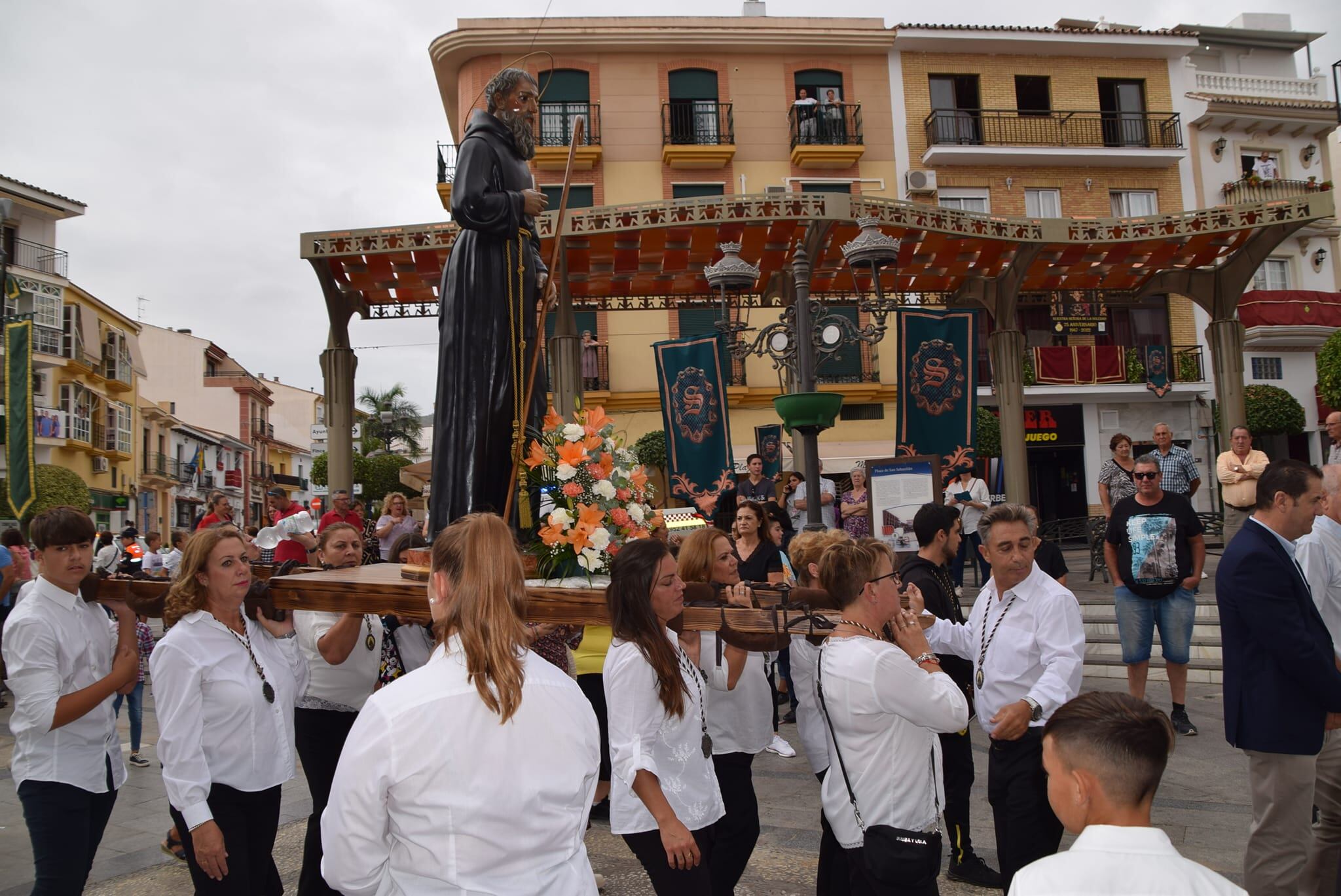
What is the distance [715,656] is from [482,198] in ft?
8.40

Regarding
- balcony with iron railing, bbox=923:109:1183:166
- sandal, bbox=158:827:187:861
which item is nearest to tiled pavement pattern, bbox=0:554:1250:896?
sandal, bbox=158:827:187:861

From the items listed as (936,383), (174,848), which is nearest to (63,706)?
(174,848)

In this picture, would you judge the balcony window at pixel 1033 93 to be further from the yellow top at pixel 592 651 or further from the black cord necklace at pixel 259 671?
the black cord necklace at pixel 259 671

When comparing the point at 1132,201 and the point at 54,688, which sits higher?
the point at 1132,201

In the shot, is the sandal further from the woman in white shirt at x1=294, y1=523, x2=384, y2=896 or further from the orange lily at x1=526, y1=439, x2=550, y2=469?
the orange lily at x1=526, y1=439, x2=550, y2=469

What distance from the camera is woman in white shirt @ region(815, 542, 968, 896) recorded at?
3041mm

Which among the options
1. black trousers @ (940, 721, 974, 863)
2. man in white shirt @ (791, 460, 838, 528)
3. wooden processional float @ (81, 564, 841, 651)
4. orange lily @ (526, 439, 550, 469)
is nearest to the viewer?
wooden processional float @ (81, 564, 841, 651)

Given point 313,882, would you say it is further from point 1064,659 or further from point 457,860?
point 1064,659

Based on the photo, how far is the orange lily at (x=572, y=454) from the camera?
14.0 feet

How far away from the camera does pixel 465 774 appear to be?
197 centimetres

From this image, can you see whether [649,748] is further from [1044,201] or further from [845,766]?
[1044,201]

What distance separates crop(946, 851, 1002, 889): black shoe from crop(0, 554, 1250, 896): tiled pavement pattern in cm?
6

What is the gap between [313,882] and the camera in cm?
412

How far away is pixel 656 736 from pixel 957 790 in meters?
2.31
